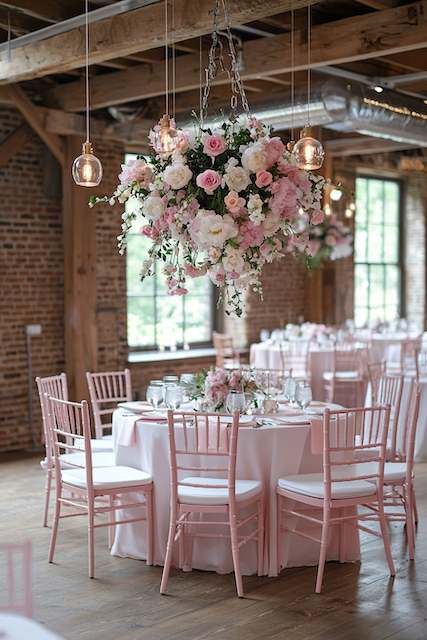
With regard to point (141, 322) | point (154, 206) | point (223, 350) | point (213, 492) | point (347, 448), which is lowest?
point (213, 492)


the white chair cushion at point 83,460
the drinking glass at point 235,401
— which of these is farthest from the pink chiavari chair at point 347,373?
the drinking glass at point 235,401

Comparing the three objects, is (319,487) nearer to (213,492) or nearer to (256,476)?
(256,476)

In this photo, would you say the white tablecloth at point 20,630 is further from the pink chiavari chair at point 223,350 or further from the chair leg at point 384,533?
the pink chiavari chair at point 223,350

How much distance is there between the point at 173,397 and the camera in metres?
6.04

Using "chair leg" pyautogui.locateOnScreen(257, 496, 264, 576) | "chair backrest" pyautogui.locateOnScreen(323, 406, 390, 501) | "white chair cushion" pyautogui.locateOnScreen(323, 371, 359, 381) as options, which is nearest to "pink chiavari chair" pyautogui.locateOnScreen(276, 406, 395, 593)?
"chair backrest" pyautogui.locateOnScreen(323, 406, 390, 501)

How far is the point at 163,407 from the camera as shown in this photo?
20.2 ft

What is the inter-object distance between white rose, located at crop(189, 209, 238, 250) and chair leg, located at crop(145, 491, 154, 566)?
5.14 ft

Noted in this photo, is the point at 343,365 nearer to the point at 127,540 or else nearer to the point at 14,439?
the point at 14,439

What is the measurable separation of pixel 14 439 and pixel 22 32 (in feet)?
13.2

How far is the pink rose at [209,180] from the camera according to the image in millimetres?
5086

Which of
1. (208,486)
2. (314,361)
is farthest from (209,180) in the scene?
(314,361)

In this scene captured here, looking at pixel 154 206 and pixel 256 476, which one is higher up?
pixel 154 206

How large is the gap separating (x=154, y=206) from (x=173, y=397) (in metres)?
1.39

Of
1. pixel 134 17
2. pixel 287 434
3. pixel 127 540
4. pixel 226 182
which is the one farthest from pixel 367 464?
pixel 134 17
